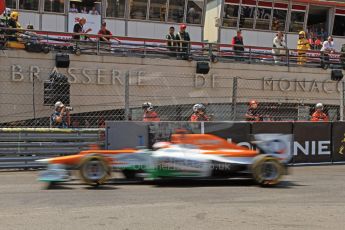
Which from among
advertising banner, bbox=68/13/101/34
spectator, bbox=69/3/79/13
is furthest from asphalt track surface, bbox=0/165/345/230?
spectator, bbox=69/3/79/13

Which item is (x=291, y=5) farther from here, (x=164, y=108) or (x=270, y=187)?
(x=270, y=187)

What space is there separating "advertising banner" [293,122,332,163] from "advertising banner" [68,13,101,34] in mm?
10295

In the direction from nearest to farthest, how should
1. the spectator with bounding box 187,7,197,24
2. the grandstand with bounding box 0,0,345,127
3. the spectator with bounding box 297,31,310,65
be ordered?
the grandstand with bounding box 0,0,345,127 < the spectator with bounding box 297,31,310,65 < the spectator with bounding box 187,7,197,24

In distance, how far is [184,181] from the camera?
992 cm

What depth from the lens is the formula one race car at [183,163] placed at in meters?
8.85

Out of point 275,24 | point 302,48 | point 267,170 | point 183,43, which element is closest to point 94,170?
point 267,170

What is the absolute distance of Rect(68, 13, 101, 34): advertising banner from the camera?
66.9 feet

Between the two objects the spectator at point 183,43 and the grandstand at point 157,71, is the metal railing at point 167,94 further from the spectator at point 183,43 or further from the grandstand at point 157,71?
the spectator at point 183,43

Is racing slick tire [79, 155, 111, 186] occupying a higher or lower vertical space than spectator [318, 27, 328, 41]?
lower

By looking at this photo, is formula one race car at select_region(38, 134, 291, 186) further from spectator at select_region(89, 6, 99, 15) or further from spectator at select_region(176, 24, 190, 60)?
spectator at select_region(89, 6, 99, 15)

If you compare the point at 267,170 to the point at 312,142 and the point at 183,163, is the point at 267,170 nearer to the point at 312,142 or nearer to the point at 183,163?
the point at 183,163

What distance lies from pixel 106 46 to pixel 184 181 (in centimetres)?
975

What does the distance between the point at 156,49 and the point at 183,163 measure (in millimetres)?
10884

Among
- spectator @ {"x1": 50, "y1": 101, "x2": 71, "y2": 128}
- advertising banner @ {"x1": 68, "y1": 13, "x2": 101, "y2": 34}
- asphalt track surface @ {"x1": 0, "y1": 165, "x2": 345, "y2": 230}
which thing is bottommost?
asphalt track surface @ {"x1": 0, "y1": 165, "x2": 345, "y2": 230}
